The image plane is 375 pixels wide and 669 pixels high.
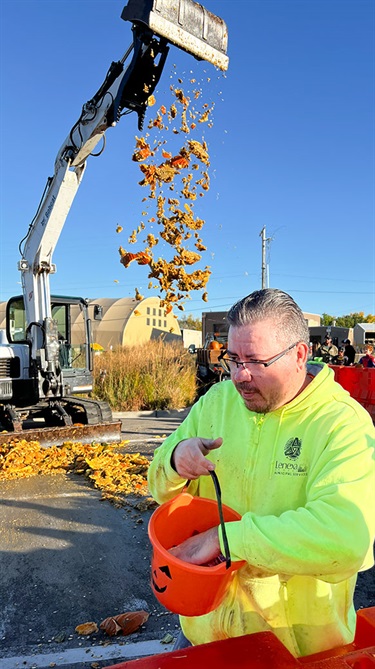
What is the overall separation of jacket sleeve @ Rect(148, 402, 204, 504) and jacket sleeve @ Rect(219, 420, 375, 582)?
42 cm

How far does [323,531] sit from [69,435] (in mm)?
7589

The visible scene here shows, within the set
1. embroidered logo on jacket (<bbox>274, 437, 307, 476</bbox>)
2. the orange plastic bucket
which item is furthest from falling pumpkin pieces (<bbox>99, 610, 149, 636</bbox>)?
embroidered logo on jacket (<bbox>274, 437, 307, 476</bbox>)

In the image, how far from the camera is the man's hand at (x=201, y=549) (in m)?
1.53

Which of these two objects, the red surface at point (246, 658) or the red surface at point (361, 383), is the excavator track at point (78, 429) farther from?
the red surface at point (246, 658)

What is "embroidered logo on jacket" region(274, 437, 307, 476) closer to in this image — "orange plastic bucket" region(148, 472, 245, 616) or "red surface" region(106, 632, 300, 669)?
"orange plastic bucket" region(148, 472, 245, 616)

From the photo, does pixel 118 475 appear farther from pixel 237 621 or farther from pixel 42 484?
pixel 237 621

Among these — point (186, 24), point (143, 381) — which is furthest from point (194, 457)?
point (143, 381)

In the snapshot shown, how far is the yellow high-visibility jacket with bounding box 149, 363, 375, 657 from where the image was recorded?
139 cm

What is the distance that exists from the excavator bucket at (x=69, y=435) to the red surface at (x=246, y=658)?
7139mm

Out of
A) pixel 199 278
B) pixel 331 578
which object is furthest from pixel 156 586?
pixel 199 278

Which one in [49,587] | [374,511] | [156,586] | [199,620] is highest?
[374,511]

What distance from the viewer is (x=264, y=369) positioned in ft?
5.49

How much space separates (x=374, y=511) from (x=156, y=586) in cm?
71

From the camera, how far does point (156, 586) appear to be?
5.23 ft
